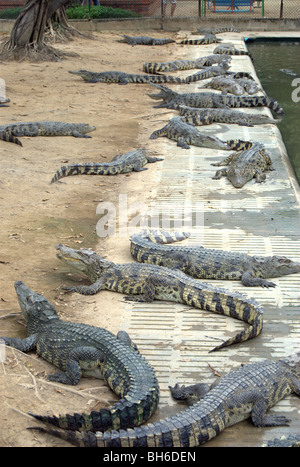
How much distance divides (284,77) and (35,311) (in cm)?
1415

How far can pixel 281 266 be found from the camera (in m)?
6.55

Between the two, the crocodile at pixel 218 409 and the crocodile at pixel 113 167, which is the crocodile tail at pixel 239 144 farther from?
the crocodile at pixel 218 409

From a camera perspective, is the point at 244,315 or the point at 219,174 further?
the point at 219,174

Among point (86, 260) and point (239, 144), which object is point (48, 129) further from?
point (86, 260)

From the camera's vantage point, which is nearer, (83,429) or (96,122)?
(83,429)

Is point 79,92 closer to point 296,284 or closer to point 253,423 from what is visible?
point 296,284

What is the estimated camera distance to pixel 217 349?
5270 millimetres

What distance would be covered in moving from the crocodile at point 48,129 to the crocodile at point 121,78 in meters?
4.79

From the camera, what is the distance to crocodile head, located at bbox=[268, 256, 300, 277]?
21.5ft

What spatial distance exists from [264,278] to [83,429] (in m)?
2.99

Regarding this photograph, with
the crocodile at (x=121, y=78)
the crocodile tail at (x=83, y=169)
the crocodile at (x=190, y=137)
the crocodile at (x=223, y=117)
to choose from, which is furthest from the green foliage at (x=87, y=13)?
the crocodile tail at (x=83, y=169)

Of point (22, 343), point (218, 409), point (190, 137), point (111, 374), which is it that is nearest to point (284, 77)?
point (190, 137)

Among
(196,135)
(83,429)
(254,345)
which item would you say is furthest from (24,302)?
(196,135)

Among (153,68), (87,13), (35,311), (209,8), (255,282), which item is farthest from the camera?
(209,8)
